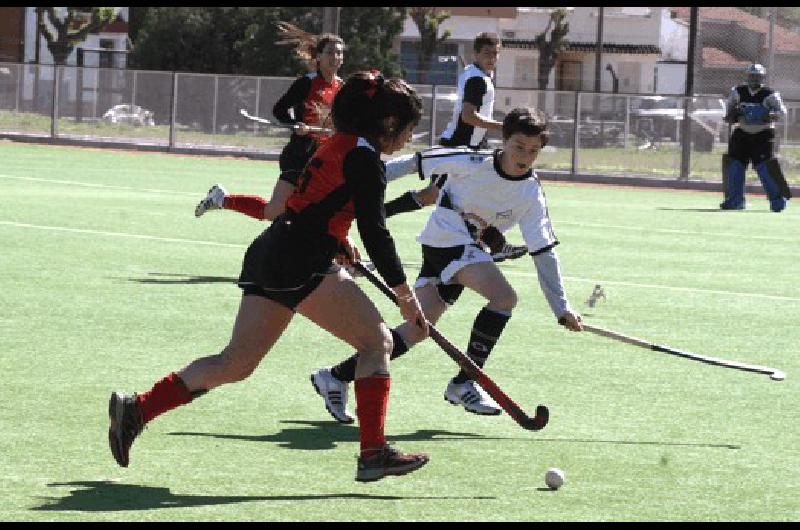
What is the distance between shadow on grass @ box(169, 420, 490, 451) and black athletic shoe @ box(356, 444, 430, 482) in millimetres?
833

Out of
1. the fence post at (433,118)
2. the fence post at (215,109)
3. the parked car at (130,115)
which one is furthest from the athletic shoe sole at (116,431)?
the parked car at (130,115)

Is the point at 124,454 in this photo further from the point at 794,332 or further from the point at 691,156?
the point at 691,156

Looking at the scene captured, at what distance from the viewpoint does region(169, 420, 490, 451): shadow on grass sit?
300 inches

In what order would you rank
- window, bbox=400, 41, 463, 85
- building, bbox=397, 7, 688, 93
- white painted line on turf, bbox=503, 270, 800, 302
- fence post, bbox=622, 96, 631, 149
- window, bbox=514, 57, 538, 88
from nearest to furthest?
white painted line on turf, bbox=503, 270, 800, 302 < fence post, bbox=622, 96, 631, 149 < window, bbox=400, 41, 463, 85 < building, bbox=397, 7, 688, 93 < window, bbox=514, 57, 538, 88

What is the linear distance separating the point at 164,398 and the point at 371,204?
120 centimetres

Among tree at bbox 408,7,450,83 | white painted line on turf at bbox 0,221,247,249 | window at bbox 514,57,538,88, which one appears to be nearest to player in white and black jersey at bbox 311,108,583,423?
white painted line on turf at bbox 0,221,247,249

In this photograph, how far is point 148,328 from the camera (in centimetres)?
1101

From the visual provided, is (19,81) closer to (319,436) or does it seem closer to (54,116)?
(54,116)

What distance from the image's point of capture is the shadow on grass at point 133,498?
6254 millimetres

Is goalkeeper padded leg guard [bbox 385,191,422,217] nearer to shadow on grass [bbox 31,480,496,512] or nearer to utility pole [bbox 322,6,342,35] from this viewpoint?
shadow on grass [bbox 31,480,496,512]

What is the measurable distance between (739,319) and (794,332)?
718 millimetres

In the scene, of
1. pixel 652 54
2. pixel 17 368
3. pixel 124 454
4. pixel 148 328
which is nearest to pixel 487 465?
pixel 124 454

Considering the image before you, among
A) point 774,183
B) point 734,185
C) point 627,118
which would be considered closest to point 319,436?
point 774,183

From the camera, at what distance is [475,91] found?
566 inches
